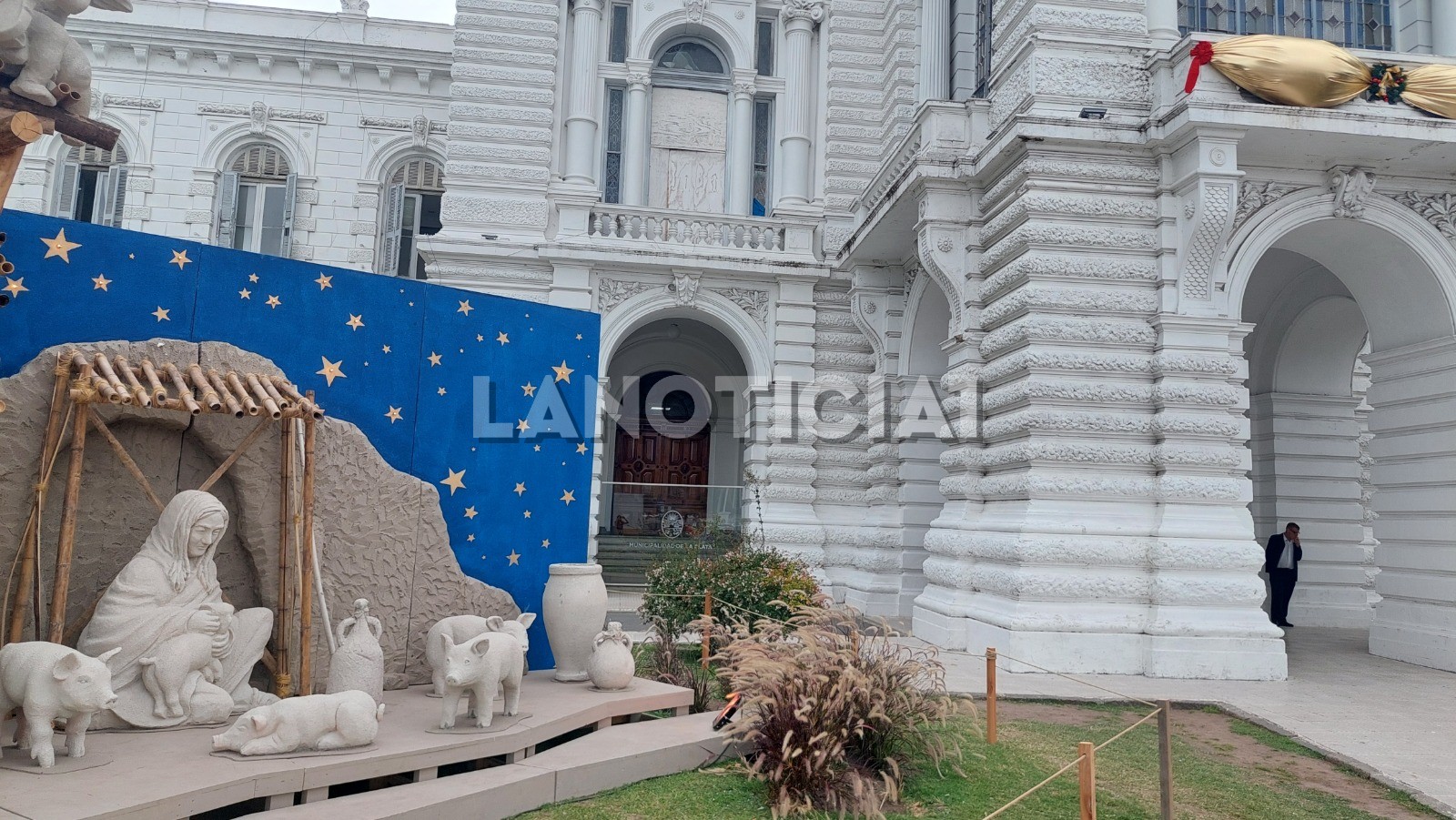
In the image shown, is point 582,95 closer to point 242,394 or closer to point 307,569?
point 242,394

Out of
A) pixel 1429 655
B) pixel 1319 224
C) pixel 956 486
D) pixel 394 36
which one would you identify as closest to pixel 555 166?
pixel 394 36

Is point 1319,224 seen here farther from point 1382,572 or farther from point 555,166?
point 555,166

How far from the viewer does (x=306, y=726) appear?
5195 mm

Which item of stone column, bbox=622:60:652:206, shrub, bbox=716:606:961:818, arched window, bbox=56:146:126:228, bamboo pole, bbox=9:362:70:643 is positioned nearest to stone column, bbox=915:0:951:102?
stone column, bbox=622:60:652:206

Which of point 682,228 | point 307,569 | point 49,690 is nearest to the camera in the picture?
point 49,690

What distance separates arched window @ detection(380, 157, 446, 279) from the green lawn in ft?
54.8

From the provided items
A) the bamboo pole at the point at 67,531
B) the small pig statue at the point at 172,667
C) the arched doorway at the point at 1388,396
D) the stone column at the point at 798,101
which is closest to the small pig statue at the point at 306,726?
the small pig statue at the point at 172,667

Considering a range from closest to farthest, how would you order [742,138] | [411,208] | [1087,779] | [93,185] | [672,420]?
[1087,779]
[742,138]
[93,185]
[411,208]
[672,420]

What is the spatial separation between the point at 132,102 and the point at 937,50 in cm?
1591

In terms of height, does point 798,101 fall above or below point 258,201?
above

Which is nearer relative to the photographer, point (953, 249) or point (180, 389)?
point (180, 389)

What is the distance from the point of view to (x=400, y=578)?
24.1 feet

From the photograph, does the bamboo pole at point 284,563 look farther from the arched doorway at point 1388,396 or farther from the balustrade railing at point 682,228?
the balustrade railing at point 682,228

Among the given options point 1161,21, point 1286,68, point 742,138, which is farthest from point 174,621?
point 742,138
